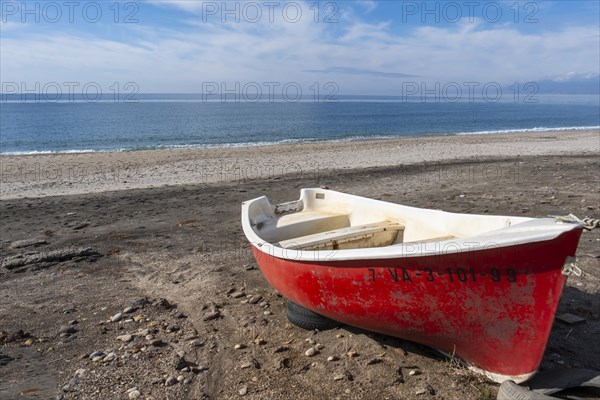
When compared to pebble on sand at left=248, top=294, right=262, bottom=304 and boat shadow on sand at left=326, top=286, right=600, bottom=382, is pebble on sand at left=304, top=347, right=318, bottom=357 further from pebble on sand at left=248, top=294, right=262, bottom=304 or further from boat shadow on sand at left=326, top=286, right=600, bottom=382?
pebble on sand at left=248, top=294, right=262, bottom=304

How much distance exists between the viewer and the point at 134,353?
4.88 metres

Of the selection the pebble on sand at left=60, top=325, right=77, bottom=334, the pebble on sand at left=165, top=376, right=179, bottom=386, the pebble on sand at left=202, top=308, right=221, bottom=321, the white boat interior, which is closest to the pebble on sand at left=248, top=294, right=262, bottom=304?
the pebble on sand at left=202, top=308, right=221, bottom=321

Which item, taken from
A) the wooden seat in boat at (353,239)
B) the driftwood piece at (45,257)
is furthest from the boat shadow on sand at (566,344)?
the driftwood piece at (45,257)

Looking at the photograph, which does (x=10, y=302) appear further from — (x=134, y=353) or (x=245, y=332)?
(x=245, y=332)

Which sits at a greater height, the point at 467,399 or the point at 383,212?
the point at 383,212

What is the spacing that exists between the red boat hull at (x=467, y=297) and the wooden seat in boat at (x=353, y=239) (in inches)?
51.8

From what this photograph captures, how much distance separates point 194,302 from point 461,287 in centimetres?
345

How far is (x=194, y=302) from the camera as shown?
6.13 meters

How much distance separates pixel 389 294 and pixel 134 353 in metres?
2.57

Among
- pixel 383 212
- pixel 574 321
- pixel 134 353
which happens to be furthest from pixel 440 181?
pixel 134 353

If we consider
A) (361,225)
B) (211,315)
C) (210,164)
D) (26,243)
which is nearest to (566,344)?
(361,225)

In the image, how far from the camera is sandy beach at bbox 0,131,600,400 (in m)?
4.33

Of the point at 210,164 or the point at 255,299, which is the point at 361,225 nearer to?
the point at 255,299

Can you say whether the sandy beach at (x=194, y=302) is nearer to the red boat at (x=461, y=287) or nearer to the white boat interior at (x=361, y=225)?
the red boat at (x=461, y=287)
